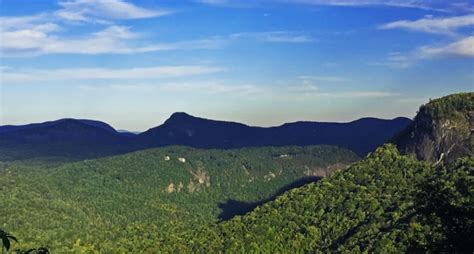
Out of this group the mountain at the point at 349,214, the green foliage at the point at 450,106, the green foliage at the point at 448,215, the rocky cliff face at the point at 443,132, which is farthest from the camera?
the green foliage at the point at 450,106

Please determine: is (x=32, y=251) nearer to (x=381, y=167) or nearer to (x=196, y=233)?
(x=196, y=233)

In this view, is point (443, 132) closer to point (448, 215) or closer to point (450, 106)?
point (450, 106)

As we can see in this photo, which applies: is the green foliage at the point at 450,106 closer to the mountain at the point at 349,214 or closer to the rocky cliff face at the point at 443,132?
the rocky cliff face at the point at 443,132

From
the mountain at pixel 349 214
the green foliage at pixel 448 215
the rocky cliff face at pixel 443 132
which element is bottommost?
the mountain at pixel 349 214

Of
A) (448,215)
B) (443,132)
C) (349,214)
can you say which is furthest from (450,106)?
(448,215)

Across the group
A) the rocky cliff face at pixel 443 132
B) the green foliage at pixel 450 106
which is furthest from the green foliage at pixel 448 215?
the green foliage at pixel 450 106

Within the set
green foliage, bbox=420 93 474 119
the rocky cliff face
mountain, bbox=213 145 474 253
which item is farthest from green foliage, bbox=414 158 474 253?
green foliage, bbox=420 93 474 119

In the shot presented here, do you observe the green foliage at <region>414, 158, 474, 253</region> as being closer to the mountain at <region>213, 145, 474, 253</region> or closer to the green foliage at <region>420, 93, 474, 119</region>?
the mountain at <region>213, 145, 474, 253</region>

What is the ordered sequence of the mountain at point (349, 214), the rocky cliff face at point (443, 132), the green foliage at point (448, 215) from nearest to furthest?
the green foliage at point (448, 215), the mountain at point (349, 214), the rocky cliff face at point (443, 132)
